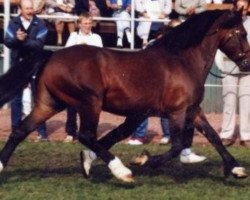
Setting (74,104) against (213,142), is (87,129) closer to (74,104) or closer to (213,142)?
(74,104)

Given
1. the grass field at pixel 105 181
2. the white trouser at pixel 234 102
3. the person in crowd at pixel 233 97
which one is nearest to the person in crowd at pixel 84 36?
the grass field at pixel 105 181

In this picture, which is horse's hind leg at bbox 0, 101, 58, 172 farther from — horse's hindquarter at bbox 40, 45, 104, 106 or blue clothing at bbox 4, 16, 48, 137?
blue clothing at bbox 4, 16, 48, 137

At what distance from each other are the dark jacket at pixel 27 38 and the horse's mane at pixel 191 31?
2.24 meters

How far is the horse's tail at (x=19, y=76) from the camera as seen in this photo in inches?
378

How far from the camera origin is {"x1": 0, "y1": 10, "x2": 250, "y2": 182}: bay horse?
369 inches

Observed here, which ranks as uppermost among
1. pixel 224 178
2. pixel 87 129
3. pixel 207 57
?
pixel 207 57

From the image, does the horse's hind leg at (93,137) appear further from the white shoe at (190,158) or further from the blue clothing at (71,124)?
the blue clothing at (71,124)

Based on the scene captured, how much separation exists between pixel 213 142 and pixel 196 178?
46 centimetres

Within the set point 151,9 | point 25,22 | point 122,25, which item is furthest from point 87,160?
point 122,25

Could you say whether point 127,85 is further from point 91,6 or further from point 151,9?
point 91,6

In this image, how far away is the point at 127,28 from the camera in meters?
16.5

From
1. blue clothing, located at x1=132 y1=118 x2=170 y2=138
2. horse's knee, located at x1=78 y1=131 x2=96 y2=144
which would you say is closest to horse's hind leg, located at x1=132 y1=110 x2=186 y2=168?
horse's knee, located at x1=78 y1=131 x2=96 y2=144

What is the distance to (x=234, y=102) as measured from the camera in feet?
42.5

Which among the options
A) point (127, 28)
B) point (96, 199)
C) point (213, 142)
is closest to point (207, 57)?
point (213, 142)
